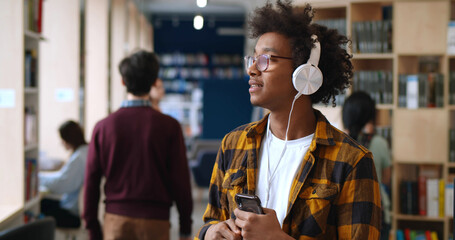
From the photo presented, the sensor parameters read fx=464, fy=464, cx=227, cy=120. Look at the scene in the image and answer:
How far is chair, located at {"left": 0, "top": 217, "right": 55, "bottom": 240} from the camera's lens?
212cm

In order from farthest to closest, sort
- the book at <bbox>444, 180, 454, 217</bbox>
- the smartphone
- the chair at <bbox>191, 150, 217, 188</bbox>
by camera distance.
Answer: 1. the chair at <bbox>191, 150, 217, 188</bbox>
2. the book at <bbox>444, 180, 454, 217</bbox>
3. the smartphone

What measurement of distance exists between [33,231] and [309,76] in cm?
161

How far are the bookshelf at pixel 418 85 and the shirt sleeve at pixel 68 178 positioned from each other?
7.06ft

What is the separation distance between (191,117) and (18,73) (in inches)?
378

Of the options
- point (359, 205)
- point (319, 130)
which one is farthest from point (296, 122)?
point (359, 205)

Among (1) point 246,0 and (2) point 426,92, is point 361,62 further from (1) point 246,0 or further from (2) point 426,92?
(1) point 246,0

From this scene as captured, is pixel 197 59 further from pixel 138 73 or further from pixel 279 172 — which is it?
pixel 279 172

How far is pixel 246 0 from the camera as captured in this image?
11531 mm

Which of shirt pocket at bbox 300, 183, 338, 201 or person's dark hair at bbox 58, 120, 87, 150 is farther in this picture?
person's dark hair at bbox 58, 120, 87, 150

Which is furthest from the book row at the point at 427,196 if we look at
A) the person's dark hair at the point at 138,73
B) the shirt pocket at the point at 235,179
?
the shirt pocket at the point at 235,179

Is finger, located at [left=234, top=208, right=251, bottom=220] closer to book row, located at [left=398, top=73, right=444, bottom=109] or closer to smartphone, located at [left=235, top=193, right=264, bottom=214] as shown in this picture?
smartphone, located at [left=235, top=193, right=264, bottom=214]

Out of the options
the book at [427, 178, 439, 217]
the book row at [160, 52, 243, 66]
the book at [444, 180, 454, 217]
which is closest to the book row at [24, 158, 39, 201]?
the book at [427, 178, 439, 217]

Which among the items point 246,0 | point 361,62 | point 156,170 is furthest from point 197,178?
point 246,0

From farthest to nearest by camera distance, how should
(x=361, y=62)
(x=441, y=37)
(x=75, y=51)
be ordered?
(x=75, y=51) < (x=361, y=62) < (x=441, y=37)
